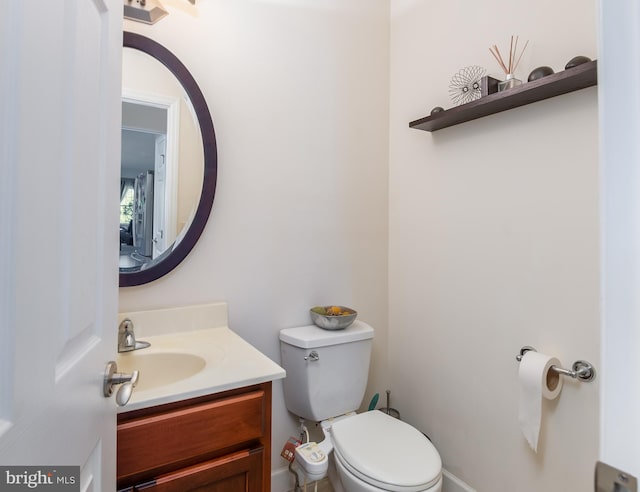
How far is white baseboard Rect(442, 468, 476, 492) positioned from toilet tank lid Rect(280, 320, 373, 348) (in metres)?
0.70

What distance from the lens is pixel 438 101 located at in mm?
1618

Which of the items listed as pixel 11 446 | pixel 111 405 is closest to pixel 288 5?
pixel 111 405

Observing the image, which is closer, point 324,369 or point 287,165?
point 324,369

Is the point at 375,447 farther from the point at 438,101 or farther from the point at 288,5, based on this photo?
the point at 288,5

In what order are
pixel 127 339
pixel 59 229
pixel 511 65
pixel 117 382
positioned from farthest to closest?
1. pixel 511 65
2. pixel 127 339
3. pixel 117 382
4. pixel 59 229

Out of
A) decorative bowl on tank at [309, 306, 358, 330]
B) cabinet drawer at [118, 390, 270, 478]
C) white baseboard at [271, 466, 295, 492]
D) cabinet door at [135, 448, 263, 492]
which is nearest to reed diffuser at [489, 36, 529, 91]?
decorative bowl on tank at [309, 306, 358, 330]

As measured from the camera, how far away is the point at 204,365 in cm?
110

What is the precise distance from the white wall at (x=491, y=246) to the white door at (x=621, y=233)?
91cm

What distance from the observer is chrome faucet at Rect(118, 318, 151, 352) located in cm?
116

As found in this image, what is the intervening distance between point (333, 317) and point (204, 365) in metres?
0.60

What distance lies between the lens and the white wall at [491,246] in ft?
3.75

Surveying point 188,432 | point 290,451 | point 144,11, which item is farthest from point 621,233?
point 144,11

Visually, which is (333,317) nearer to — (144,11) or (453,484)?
(453,484)

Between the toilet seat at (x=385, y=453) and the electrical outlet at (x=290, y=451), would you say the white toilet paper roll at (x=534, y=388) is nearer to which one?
the toilet seat at (x=385, y=453)
